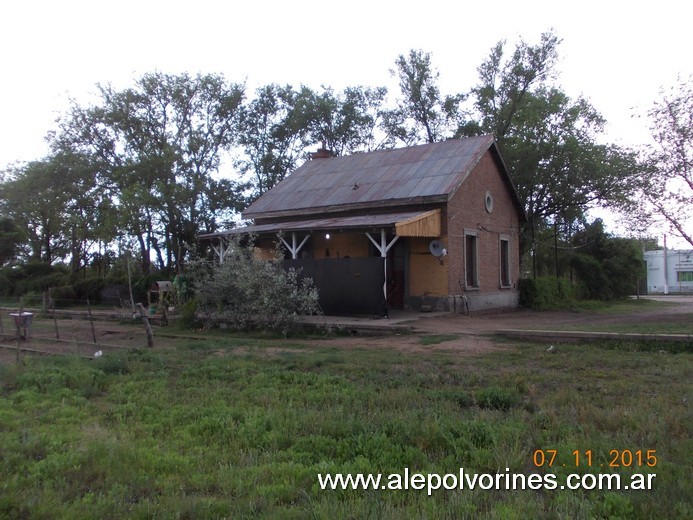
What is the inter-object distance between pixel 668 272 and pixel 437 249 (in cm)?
4828

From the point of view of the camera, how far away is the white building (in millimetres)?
56688

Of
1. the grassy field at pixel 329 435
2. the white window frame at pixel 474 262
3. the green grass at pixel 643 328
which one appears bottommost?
the grassy field at pixel 329 435

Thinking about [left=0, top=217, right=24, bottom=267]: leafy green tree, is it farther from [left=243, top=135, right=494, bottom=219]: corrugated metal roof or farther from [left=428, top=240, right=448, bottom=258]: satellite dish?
[left=428, top=240, right=448, bottom=258]: satellite dish

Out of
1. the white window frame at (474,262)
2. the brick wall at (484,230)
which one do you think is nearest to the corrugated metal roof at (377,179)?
the brick wall at (484,230)

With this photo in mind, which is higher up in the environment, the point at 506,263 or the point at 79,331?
the point at 506,263

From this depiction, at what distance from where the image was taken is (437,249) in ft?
67.1

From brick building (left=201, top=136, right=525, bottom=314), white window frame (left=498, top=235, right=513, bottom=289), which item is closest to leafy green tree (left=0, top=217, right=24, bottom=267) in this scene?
brick building (left=201, top=136, right=525, bottom=314)

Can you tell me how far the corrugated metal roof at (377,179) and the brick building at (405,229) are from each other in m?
0.06

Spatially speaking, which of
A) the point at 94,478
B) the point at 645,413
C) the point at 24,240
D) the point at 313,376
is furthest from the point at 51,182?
the point at 645,413

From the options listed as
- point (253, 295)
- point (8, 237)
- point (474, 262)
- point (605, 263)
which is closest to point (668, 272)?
point (605, 263)

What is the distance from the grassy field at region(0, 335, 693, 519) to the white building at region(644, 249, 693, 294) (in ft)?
178

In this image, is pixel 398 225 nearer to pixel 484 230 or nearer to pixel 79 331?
pixel 484 230

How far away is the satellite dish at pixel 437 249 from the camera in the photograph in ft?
66.7
